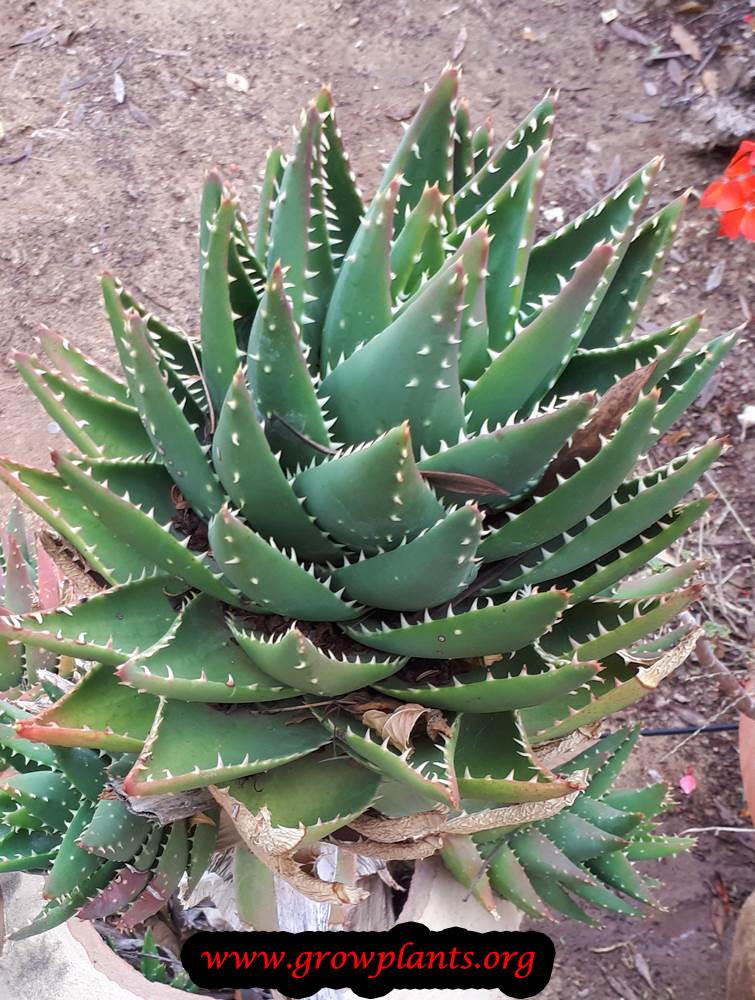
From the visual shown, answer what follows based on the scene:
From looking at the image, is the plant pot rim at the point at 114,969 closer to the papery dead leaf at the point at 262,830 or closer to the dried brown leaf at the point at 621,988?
the papery dead leaf at the point at 262,830

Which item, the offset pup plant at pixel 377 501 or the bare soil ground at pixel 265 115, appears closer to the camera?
the offset pup plant at pixel 377 501

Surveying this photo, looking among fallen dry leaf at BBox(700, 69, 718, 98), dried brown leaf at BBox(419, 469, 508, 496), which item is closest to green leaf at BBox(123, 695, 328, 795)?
dried brown leaf at BBox(419, 469, 508, 496)

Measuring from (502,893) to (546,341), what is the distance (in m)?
0.95

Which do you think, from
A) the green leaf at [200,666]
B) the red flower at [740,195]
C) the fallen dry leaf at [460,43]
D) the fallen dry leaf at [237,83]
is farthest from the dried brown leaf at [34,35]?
the green leaf at [200,666]

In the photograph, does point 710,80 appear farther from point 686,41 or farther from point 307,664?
point 307,664

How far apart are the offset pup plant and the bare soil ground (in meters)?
1.82

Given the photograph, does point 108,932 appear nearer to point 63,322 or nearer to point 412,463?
point 412,463

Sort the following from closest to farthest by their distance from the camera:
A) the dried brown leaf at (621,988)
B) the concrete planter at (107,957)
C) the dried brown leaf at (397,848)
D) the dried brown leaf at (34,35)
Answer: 1. the dried brown leaf at (397,848)
2. the concrete planter at (107,957)
3. the dried brown leaf at (621,988)
4. the dried brown leaf at (34,35)

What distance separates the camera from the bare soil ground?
2.89 m

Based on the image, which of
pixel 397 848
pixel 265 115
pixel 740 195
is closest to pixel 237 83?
pixel 265 115

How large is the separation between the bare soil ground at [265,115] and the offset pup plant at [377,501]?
1.82 m

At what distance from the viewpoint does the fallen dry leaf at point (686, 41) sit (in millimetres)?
3238

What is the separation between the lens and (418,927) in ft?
3.43

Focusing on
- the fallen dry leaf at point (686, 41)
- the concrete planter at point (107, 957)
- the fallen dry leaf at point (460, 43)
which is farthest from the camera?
the fallen dry leaf at point (460, 43)
